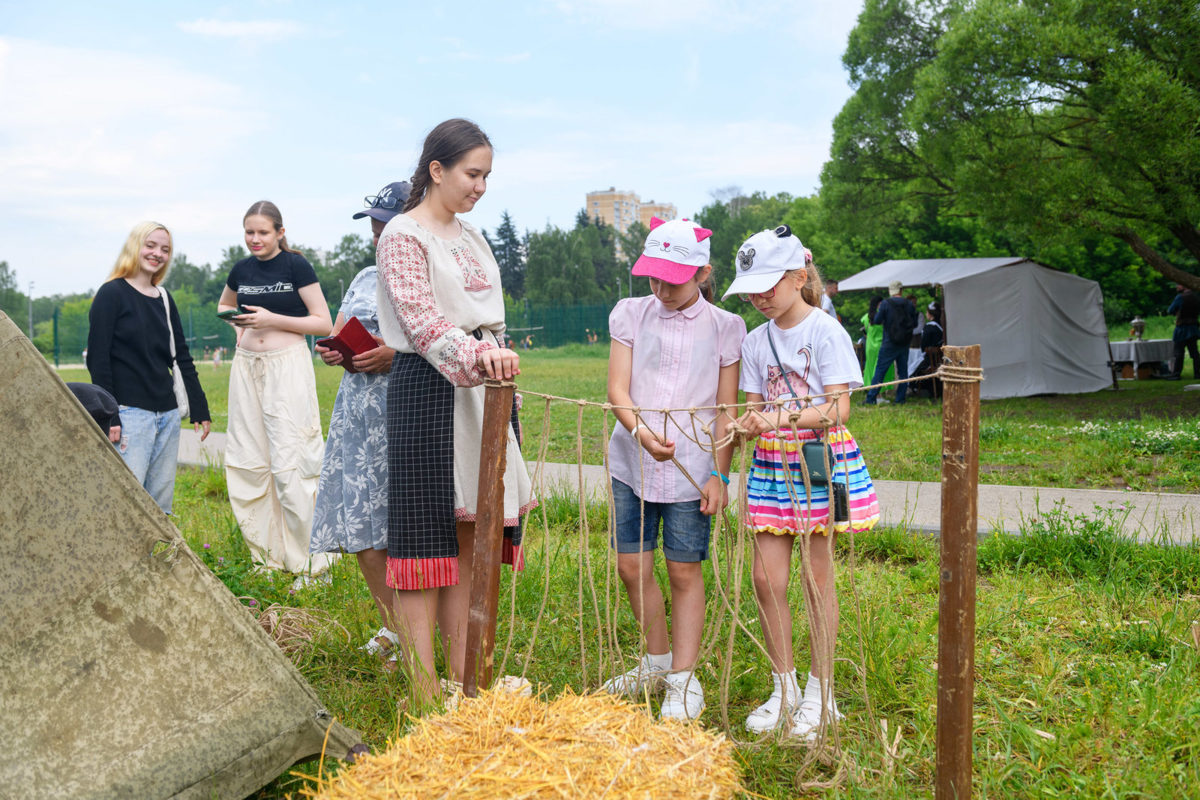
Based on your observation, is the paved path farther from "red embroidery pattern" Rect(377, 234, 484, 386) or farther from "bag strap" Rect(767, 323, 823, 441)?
"red embroidery pattern" Rect(377, 234, 484, 386)

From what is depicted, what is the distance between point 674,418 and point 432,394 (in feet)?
2.35

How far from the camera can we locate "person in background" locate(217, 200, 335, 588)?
13.7 ft

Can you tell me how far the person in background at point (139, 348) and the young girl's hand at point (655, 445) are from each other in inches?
91.6

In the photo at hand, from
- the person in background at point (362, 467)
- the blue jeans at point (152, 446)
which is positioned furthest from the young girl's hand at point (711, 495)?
the blue jeans at point (152, 446)

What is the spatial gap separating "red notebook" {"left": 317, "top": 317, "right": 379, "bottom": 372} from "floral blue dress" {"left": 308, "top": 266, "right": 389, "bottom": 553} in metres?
0.11

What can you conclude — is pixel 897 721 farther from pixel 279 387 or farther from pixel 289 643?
pixel 279 387

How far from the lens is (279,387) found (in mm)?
4254

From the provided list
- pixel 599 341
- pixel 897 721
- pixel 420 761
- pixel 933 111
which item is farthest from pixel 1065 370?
pixel 599 341

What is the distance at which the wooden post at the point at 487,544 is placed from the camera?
2.29 meters

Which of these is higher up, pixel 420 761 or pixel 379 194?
pixel 379 194

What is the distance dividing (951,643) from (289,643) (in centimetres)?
229

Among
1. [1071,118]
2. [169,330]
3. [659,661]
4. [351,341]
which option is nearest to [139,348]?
[169,330]

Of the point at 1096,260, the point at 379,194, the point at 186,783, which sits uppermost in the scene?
the point at 1096,260

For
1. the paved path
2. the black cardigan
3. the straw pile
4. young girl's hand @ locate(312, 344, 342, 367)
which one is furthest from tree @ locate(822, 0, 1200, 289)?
the straw pile
